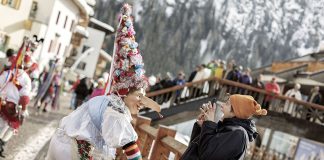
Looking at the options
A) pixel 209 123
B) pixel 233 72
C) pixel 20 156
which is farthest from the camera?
pixel 233 72

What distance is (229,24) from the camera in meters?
124

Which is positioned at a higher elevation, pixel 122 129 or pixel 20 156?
pixel 122 129

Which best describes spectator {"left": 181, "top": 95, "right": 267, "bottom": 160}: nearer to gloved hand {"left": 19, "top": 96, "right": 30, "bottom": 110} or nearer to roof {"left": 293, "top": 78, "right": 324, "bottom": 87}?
gloved hand {"left": 19, "top": 96, "right": 30, "bottom": 110}

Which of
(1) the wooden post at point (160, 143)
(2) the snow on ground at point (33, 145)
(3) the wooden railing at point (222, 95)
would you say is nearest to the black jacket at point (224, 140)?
(1) the wooden post at point (160, 143)

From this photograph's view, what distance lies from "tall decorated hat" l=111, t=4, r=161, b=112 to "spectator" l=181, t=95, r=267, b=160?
882 millimetres

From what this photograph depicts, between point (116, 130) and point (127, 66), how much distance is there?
82cm

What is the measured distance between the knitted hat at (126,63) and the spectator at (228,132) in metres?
0.94

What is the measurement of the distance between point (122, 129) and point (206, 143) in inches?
34.4

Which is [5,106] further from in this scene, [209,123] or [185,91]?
[185,91]

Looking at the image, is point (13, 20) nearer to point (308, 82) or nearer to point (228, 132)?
point (308, 82)

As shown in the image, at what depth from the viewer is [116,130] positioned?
522cm

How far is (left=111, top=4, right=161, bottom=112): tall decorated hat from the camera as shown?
571 centimetres

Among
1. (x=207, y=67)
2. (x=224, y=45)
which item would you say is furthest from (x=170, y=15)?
(x=207, y=67)

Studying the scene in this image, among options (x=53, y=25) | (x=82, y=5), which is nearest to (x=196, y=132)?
(x=53, y=25)
